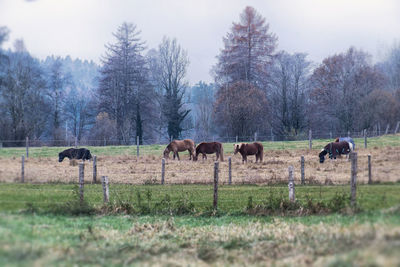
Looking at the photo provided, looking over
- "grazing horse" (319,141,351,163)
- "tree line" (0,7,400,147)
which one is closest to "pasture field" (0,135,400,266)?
"grazing horse" (319,141,351,163)

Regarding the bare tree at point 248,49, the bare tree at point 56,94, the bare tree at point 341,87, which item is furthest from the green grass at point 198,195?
the bare tree at point 248,49

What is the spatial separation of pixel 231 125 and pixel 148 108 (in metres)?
8.79

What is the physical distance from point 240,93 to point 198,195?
28.1 meters

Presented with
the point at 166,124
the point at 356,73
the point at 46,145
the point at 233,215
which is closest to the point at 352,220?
the point at 233,215

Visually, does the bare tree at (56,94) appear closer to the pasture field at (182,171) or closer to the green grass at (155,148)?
the green grass at (155,148)

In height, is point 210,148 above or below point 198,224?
above

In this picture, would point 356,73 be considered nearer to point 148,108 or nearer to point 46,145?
point 148,108

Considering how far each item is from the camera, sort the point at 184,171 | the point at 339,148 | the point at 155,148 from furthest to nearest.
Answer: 1. the point at 155,148
2. the point at 339,148
3. the point at 184,171

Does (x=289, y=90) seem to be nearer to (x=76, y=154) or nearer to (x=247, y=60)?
(x=247, y=60)

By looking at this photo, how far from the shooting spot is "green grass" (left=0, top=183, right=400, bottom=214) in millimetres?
11133

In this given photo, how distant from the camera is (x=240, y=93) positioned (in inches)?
1668

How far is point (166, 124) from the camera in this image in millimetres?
48562

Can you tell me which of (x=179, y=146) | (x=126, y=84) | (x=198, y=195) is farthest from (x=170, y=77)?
(x=198, y=195)

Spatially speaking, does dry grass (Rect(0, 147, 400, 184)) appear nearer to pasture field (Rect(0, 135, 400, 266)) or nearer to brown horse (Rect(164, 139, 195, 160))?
pasture field (Rect(0, 135, 400, 266))
